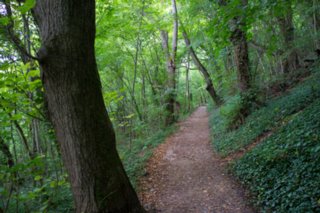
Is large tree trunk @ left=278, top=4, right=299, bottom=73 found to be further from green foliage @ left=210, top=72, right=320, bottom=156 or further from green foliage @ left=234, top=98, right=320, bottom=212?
green foliage @ left=234, top=98, right=320, bottom=212

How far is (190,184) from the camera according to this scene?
482cm

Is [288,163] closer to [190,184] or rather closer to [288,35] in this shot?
[190,184]

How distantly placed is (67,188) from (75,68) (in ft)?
12.3

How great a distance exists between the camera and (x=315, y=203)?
98.7 inches

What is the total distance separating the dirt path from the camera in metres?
3.83

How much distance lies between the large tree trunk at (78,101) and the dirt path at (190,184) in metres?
1.73

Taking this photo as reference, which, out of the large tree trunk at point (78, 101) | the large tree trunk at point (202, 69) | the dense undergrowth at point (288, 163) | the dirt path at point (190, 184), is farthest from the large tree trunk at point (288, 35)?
the large tree trunk at point (78, 101)

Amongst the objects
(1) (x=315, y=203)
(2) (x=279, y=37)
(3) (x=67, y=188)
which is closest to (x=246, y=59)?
(2) (x=279, y=37)

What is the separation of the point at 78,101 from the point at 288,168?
11.4ft

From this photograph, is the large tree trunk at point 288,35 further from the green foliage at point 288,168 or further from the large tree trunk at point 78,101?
the large tree trunk at point 78,101

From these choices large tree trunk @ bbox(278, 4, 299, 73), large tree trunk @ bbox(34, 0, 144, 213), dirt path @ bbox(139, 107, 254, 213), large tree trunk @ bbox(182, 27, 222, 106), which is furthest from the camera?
large tree trunk @ bbox(182, 27, 222, 106)

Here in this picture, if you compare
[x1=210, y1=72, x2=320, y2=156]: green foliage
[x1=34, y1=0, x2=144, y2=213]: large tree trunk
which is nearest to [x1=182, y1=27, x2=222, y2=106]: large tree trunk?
[x1=210, y1=72, x2=320, y2=156]: green foliage

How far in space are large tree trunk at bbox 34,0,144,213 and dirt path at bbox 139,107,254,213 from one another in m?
1.73

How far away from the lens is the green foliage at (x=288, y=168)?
279 cm
